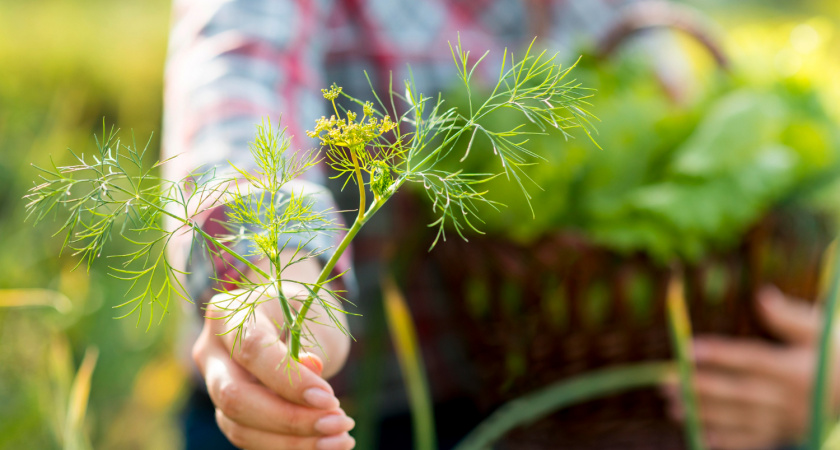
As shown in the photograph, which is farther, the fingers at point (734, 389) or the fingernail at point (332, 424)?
the fingers at point (734, 389)

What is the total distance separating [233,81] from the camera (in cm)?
30

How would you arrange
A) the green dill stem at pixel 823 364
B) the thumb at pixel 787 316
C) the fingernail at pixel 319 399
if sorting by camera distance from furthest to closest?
the thumb at pixel 787 316 → the green dill stem at pixel 823 364 → the fingernail at pixel 319 399

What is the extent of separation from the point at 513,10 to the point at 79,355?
0.57 metres

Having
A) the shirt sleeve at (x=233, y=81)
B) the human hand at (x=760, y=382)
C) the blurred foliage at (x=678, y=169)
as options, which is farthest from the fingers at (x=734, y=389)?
the shirt sleeve at (x=233, y=81)

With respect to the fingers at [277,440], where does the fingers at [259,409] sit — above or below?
above

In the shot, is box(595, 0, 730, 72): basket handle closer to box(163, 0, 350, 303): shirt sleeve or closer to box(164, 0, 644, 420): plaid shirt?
box(164, 0, 644, 420): plaid shirt

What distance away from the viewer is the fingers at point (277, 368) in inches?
4.8

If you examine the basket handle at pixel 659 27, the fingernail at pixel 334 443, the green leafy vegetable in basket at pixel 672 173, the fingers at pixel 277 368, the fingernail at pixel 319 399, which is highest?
the basket handle at pixel 659 27

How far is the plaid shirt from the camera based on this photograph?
0.28m

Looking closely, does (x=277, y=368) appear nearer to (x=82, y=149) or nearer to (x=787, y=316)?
(x=787, y=316)

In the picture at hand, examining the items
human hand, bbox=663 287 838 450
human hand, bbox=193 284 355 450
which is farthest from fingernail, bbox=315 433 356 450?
human hand, bbox=663 287 838 450

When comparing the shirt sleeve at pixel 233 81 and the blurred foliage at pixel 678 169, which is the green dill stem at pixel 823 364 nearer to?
the blurred foliage at pixel 678 169

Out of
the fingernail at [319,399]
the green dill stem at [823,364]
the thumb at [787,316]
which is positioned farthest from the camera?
the thumb at [787,316]

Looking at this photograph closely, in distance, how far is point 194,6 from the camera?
361mm
